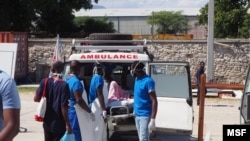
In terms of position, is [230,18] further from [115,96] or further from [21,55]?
[115,96]

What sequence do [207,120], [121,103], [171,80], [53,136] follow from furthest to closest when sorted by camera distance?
[207,120]
[171,80]
[121,103]
[53,136]

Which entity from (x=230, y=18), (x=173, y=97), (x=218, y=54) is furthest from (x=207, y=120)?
(x=230, y=18)

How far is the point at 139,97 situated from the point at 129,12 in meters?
110

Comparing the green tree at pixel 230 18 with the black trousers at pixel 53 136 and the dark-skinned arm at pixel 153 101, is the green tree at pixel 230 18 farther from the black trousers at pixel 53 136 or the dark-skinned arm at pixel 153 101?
the black trousers at pixel 53 136

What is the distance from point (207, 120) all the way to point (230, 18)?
96.3 feet

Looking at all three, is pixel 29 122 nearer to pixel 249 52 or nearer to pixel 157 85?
pixel 157 85

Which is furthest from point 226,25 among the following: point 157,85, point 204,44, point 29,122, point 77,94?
point 77,94

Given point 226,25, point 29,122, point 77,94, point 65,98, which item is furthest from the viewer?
point 226,25

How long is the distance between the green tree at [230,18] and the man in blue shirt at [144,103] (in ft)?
120

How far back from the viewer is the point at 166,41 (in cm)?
Result: 3288

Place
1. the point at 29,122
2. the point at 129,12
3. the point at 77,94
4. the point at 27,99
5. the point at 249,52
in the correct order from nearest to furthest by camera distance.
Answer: the point at 77,94
the point at 29,122
the point at 27,99
the point at 249,52
the point at 129,12

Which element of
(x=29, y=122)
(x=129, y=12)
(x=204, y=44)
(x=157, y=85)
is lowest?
(x=29, y=122)

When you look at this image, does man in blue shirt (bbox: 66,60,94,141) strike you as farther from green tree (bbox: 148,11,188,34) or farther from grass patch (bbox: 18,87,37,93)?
green tree (bbox: 148,11,188,34)

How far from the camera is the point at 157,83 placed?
11.9m
